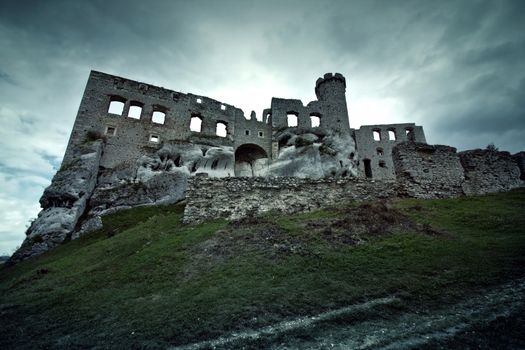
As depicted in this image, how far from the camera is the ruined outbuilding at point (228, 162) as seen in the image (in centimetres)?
1588

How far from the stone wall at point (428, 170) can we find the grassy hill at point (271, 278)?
2.24 meters

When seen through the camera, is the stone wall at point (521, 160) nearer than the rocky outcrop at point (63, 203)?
Yes

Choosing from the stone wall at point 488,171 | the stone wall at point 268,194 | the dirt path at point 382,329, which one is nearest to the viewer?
the dirt path at point 382,329

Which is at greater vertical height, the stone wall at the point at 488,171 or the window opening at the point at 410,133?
the window opening at the point at 410,133

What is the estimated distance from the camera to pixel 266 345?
5.10 m

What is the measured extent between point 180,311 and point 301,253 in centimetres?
459

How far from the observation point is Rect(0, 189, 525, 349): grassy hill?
19.1 ft

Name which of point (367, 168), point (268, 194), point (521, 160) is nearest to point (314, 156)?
point (367, 168)

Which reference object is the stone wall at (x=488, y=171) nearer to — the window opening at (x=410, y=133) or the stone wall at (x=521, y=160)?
the stone wall at (x=521, y=160)

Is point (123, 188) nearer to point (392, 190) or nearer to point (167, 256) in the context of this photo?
point (167, 256)

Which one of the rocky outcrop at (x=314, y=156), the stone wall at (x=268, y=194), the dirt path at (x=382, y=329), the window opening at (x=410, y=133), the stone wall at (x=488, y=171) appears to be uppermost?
the window opening at (x=410, y=133)

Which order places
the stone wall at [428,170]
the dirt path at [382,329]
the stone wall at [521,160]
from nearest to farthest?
the dirt path at [382,329]
the stone wall at [428,170]
the stone wall at [521,160]

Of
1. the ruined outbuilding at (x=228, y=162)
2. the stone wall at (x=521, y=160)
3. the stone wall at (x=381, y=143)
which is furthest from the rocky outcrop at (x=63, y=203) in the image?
the stone wall at (x=381, y=143)

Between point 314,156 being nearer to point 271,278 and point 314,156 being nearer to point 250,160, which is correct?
point 250,160
